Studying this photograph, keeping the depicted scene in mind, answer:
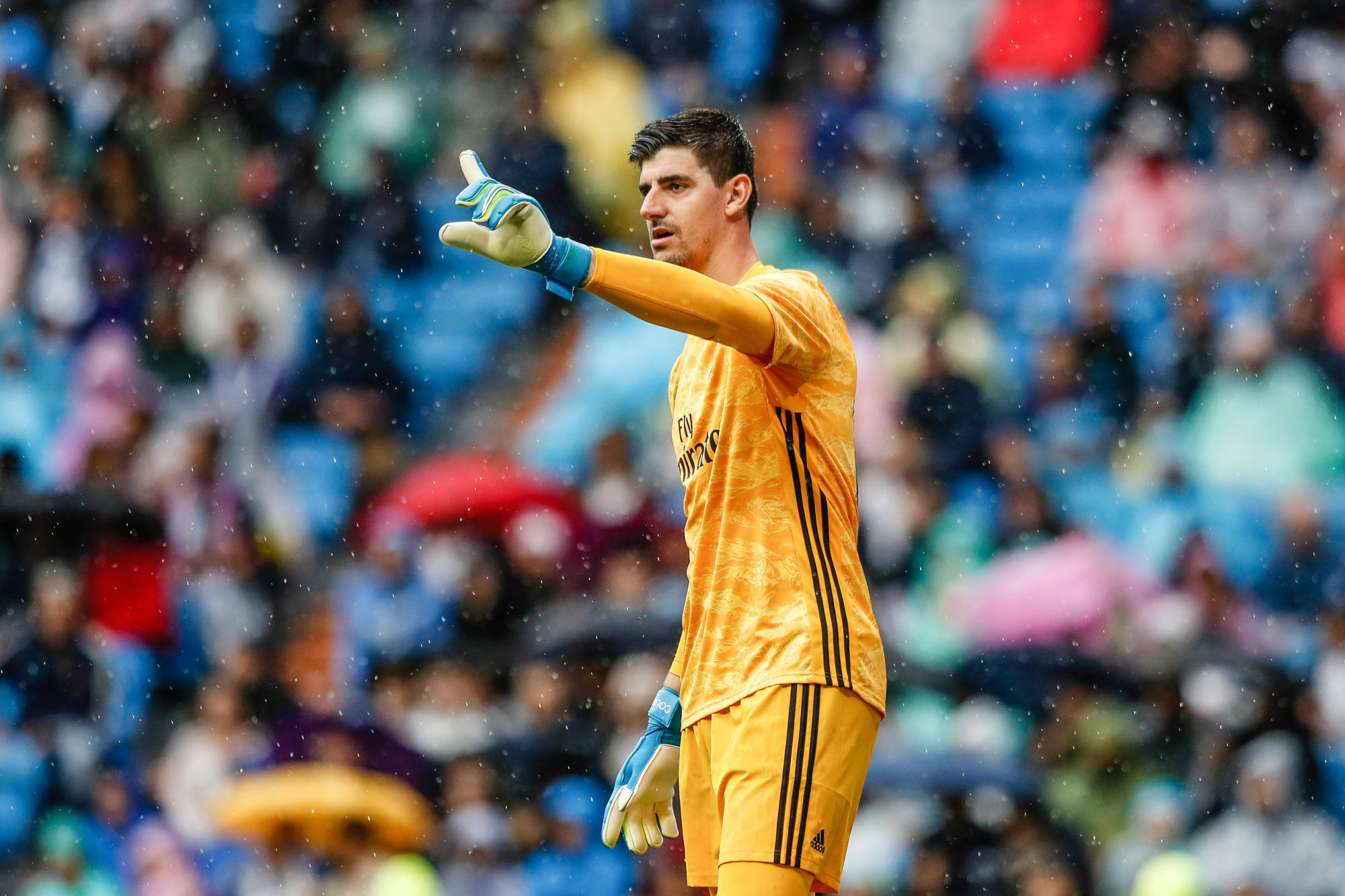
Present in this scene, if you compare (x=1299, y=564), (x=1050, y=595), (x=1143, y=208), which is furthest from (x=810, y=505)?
(x=1143, y=208)

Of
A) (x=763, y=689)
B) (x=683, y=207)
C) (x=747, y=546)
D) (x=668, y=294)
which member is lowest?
(x=763, y=689)

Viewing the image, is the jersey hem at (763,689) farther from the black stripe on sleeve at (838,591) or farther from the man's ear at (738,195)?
the man's ear at (738,195)

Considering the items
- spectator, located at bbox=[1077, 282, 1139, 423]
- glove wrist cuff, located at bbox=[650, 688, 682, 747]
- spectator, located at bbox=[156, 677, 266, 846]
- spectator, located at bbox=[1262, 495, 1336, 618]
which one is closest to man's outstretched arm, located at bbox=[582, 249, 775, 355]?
glove wrist cuff, located at bbox=[650, 688, 682, 747]

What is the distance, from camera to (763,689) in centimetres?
372

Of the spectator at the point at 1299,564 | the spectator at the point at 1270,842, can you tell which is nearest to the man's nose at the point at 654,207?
the spectator at the point at 1270,842

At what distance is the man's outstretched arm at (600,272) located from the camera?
3.30 metres

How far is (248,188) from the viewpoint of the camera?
11.6 m

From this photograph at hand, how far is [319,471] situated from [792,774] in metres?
6.92

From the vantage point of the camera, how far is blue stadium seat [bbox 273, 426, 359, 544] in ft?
33.0

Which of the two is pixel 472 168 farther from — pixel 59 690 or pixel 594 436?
pixel 59 690

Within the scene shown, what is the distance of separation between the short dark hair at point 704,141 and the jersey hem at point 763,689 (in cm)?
109

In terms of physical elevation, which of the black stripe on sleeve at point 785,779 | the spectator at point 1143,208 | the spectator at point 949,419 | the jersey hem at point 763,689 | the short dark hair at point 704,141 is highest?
the spectator at point 1143,208

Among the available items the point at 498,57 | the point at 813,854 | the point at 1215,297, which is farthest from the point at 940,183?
the point at 813,854

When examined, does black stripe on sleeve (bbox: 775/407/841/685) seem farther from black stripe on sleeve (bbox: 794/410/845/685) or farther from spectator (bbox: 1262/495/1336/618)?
spectator (bbox: 1262/495/1336/618)
